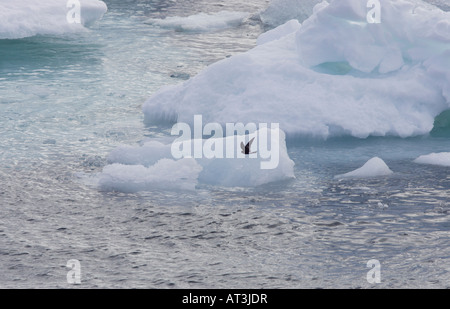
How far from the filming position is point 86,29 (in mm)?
12070

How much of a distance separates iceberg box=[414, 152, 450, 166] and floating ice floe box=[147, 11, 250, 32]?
6.47m

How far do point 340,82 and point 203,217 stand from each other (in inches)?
104

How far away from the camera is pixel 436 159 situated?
6594mm

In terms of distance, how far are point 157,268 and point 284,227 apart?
106cm

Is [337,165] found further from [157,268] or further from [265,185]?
[157,268]

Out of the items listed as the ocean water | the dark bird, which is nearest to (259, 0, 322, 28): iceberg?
the ocean water

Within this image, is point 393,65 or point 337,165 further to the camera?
point 393,65

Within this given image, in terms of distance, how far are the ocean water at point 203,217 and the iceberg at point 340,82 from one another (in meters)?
0.23

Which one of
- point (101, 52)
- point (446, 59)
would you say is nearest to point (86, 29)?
point (101, 52)

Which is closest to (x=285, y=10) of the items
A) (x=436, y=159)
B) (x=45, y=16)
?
(x=45, y=16)

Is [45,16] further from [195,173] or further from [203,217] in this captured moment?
[203,217]

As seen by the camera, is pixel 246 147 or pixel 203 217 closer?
pixel 203 217
